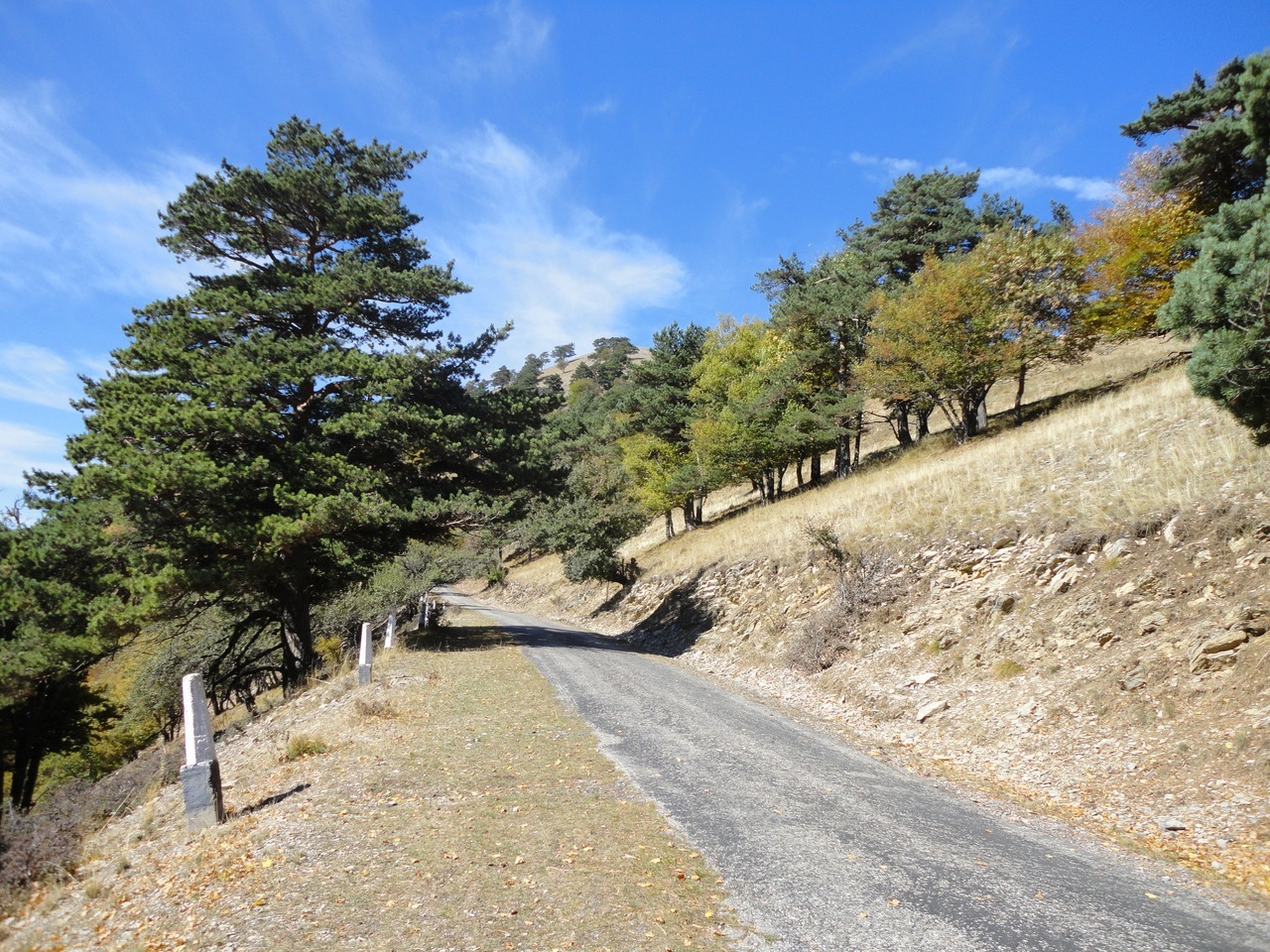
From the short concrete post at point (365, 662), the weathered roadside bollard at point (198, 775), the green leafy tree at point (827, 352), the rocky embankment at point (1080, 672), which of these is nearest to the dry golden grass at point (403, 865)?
the weathered roadside bollard at point (198, 775)

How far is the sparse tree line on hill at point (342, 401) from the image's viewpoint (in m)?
13.5

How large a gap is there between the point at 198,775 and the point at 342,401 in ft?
40.0

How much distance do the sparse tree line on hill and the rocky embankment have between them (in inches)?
104

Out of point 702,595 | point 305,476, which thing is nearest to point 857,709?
point 702,595

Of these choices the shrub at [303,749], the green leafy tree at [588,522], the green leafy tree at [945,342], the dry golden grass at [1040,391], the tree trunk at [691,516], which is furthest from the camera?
the tree trunk at [691,516]

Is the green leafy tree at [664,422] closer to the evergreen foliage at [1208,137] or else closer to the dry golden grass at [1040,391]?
the dry golden grass at [1040,391]

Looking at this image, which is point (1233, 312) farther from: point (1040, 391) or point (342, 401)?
point (1040, 391)

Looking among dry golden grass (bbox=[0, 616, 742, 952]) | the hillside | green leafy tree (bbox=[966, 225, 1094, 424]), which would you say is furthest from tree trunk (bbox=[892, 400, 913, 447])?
dry golden grass (bbox=[0, 616, 742, 952])

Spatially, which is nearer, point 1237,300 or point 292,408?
point 1237,300

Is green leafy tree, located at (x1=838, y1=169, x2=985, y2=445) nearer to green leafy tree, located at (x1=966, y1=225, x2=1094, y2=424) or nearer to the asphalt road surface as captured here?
green leafy tree, located at (x1=966, y1=225, x2=1094, y2=424)

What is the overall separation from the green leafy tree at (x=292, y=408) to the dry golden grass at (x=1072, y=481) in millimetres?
10767

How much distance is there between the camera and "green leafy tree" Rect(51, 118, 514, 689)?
46.6ft

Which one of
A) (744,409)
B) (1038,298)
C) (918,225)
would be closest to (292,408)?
(744,409)

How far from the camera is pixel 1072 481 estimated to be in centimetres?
1388
